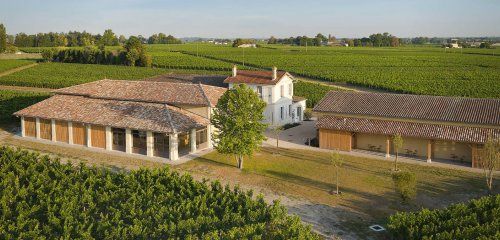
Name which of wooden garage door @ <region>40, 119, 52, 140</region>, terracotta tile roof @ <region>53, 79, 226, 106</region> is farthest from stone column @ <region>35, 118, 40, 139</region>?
terracotta tile roof @ <region>53, 79, 226, 106</region>

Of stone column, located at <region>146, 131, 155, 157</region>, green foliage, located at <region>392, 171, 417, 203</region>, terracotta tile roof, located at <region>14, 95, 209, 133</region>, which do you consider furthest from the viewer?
terracotta tile roof, located at <region>14, 95, 209, 133</region>

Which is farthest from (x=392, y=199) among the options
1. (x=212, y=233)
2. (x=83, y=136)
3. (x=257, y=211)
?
(x=83, y=136)

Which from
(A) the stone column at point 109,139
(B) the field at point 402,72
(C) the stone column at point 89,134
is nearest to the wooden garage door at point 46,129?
(C) the stone column at point 89,134

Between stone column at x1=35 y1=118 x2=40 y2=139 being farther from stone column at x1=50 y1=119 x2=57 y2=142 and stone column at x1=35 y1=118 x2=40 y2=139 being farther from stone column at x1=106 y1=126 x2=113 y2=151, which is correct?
stone column at x1=106 y1=126 x2=113 y2=151

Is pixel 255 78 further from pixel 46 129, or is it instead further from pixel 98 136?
pixel 46 129

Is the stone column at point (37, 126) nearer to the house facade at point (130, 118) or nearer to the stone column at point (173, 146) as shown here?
the house facade at point (130, 118)

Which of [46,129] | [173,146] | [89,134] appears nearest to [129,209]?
[173,146]
